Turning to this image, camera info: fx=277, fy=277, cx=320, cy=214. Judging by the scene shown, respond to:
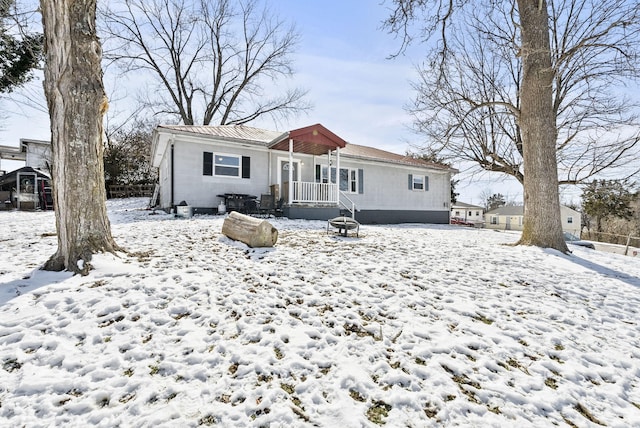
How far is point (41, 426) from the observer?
1.44 meters

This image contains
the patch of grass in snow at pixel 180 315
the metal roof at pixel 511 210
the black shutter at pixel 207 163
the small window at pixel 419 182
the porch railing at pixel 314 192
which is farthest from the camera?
the metal roof at pixel 511 210

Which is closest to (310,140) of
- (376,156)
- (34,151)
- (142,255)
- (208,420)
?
(376,156)

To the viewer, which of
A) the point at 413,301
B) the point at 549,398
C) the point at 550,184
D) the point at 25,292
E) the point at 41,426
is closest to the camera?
the point at 41,426

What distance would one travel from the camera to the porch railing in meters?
10.5

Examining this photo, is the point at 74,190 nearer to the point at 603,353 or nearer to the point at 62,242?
the point at 62,242

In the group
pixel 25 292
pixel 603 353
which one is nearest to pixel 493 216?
pixel 603 353

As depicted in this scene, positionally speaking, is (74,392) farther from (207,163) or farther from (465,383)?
(207,163)

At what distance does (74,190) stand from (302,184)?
7.71m

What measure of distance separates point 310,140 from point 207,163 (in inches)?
150

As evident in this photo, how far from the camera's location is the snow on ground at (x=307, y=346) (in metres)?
1.63

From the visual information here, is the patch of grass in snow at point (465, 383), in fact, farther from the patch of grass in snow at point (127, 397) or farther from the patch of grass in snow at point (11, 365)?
the patch of grass in snow at point (11, 365)

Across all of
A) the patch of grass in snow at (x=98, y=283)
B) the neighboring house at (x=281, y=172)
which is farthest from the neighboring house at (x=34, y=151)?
the patch of grass in snow at (x=98, y=283)

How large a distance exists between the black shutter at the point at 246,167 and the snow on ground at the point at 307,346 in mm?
7051

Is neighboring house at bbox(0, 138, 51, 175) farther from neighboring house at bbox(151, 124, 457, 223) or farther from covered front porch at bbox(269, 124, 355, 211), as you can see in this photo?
covered front porch at bbox(269, 124, 355, 211)
